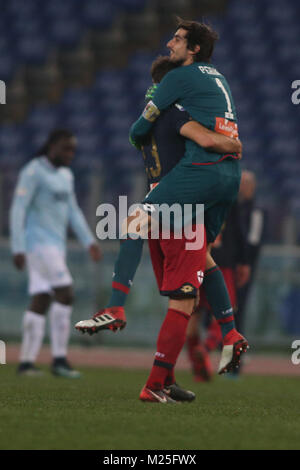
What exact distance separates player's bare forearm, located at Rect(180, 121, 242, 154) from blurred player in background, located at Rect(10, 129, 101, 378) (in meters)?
3.77

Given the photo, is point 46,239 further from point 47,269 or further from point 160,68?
point 160,68

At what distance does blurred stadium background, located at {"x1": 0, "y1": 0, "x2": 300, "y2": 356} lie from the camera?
11922mm

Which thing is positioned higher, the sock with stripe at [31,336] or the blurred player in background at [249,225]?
the blurred player in background at [249,225]

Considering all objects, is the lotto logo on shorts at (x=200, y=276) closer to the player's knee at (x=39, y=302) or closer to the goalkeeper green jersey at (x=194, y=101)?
the goalkeeper green jersey at (x=194, y=101)

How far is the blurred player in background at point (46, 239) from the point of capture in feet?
27.7

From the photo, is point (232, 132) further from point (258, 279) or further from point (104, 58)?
point (104, 58)

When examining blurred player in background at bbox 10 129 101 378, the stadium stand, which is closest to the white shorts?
blurred player in background at bbox 10 129 101 378

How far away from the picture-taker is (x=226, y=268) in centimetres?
884

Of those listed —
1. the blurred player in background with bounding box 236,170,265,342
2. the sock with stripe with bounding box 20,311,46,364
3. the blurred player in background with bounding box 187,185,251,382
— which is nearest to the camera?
the blurred player in background with bounding box 187,185,251,382

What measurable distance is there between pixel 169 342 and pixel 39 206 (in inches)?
155

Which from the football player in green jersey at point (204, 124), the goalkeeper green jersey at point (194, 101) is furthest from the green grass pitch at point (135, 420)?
the goalkeeper green jersey at point (194, 101)

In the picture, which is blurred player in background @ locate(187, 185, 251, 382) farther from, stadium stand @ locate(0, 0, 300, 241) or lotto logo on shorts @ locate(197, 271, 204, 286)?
stadium stand @ locate(0, 0, 300, 241)

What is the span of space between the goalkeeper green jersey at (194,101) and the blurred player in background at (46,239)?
365cm
